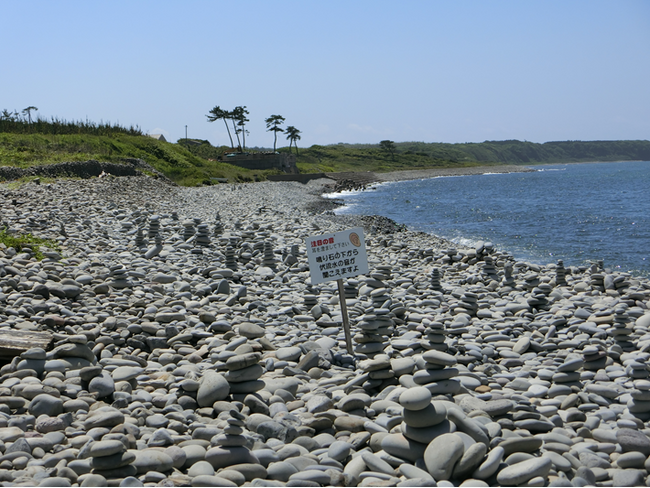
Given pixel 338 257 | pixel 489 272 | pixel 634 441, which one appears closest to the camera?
pixel 634 441

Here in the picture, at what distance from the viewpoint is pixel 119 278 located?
8.06 metres

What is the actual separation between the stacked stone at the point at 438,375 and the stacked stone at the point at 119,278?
540cm

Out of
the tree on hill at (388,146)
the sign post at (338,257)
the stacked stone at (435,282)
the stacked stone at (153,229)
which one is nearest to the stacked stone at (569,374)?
the sign post at (338,257)

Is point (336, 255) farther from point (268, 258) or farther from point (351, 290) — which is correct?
point (268, 258)

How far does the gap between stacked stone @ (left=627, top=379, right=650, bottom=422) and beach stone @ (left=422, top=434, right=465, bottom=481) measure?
2.22 m

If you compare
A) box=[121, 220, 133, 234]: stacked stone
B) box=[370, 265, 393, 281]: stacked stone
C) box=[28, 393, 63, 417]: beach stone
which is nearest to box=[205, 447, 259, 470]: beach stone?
box=[28, 393, 63, 417]: beach stone

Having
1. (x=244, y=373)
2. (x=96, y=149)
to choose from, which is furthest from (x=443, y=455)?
(x=96, y=149)

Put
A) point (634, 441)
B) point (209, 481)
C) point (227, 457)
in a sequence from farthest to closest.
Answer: point (634, 441), point (227, 457), point (209, 481)

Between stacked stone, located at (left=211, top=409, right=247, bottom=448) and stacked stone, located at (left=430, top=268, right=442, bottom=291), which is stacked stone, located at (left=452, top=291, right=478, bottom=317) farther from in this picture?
stacked stone, located at (left=211, top=409, right=247, bottom=448)

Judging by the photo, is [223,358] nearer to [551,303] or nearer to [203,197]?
[551,303]

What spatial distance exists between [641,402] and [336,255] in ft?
12.0

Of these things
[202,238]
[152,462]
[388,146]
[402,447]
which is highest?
[388,146]

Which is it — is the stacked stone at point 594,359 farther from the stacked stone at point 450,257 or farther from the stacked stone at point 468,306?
the stacked stone at point 450,257

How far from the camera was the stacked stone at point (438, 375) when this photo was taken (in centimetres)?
440
